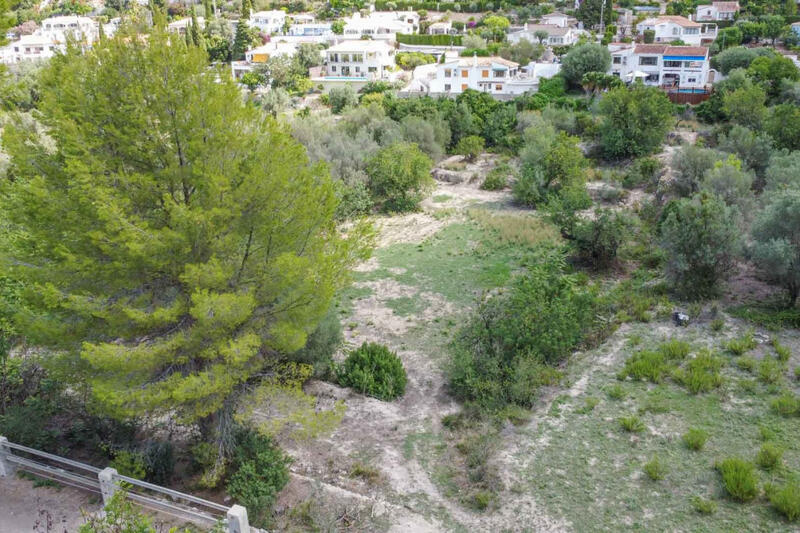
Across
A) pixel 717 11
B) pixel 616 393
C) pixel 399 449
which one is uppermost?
pixel 717 11

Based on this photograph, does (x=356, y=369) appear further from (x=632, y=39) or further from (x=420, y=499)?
(x=632, y=39)

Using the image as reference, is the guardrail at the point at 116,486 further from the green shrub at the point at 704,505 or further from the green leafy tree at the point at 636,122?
the green leafy tree at the point at 636,122

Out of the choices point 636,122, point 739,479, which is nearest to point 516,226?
point 636,122

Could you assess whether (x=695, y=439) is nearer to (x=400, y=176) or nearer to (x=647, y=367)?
(x=647, y=367)

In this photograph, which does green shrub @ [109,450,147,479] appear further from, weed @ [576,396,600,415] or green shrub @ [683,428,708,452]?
green shrub @ [683,428,708,452]

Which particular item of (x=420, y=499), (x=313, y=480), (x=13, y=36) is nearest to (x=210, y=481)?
(x=313, y=480)

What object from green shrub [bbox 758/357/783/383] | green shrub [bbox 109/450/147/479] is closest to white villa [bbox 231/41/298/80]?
green shrub [bbox 758/357/783/383]
